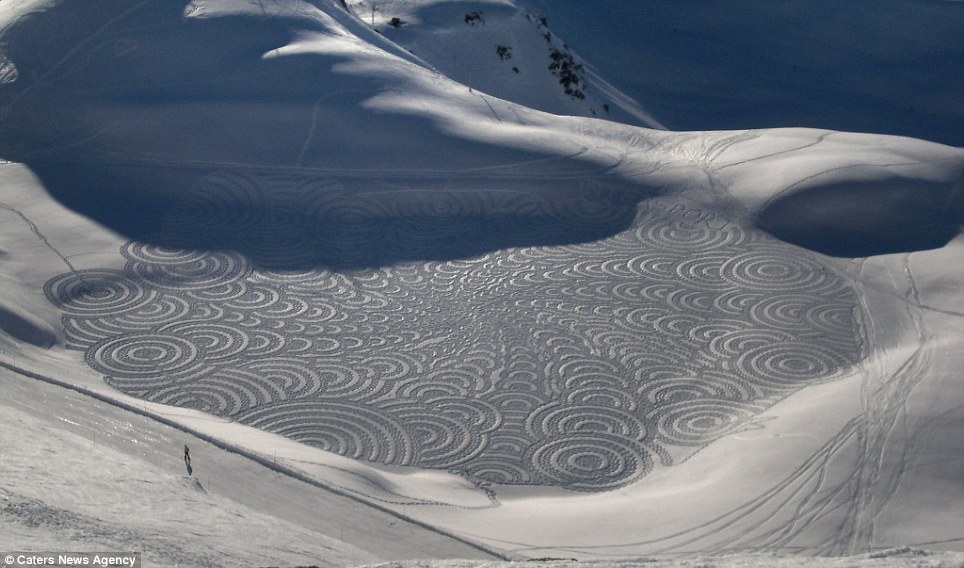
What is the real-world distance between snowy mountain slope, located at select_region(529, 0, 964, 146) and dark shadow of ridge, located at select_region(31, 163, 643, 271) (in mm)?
14098

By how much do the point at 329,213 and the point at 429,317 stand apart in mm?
3008

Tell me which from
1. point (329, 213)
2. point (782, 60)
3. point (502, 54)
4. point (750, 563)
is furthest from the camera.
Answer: point (782, 60)

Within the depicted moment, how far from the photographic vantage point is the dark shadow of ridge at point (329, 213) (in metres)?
11.8

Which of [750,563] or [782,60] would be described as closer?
[750,563]

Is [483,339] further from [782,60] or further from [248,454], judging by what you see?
[782,60]

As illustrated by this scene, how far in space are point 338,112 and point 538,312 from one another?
18.6 ft

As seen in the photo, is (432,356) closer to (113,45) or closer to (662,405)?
(662,405)

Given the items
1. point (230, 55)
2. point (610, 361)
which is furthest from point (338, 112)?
point (610, 361)

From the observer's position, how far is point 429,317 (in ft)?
33.7

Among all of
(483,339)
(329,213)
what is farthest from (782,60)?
(483,339)

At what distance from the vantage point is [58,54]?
15359 mm

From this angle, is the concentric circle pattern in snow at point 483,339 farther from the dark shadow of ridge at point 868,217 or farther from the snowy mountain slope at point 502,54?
the snowy mountain slope at point 502,54

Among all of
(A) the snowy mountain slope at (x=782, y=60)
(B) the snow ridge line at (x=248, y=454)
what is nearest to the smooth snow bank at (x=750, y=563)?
(B) the snow ridge line at (x=248, y=454)

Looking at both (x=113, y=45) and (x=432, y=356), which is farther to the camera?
(x=113, y=45)
